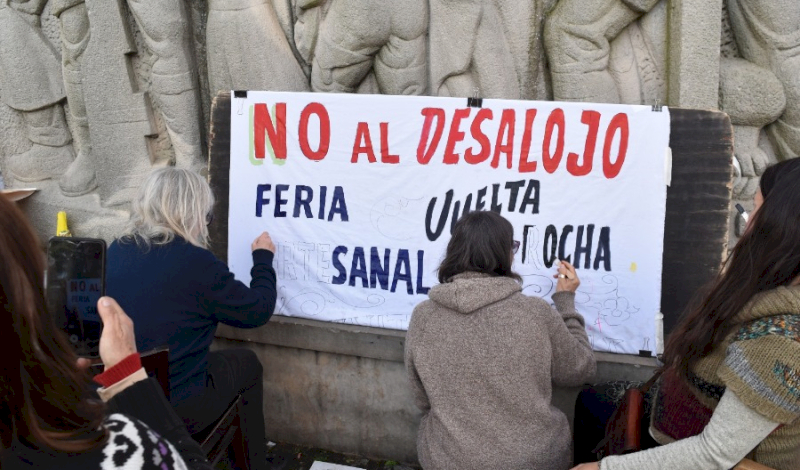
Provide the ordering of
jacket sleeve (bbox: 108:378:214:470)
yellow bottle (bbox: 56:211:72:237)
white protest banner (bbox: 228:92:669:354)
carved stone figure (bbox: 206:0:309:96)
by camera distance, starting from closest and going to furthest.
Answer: jacket sleeve (bbox: 108:378:214:470) < white protest banner (bbox: 228:92:669:354) < carved stone figure (bbox: 206:0:309:96) < yellow bottle (bbox: 56:211:72:237)

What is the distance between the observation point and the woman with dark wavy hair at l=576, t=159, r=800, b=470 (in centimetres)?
129

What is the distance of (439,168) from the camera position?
259 cm

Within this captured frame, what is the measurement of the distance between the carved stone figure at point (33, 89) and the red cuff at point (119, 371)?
3.23 m

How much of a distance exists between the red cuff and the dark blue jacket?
2.68 ft

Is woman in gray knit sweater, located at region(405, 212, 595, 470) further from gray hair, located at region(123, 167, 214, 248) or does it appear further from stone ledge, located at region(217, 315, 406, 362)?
gray hair, located at region(123, 167, 214, 248)

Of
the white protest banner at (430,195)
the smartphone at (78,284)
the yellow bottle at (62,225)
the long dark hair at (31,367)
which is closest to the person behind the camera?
the long dark hair at (31,367)

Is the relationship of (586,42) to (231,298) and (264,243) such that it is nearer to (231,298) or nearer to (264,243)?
(264,243)

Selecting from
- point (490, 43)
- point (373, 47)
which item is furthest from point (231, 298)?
point (490, 43)

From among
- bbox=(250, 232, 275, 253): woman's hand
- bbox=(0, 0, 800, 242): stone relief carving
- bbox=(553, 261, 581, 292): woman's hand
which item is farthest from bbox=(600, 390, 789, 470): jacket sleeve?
bbox=(0, 0, 800, 242): stone relief carving

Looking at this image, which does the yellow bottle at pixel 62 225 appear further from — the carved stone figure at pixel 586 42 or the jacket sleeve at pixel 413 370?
the carved stone figure at pixel 586 42

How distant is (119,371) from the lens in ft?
4.07

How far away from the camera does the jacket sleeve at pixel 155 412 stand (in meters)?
1.21

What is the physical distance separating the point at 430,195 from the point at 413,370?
872 millimetres

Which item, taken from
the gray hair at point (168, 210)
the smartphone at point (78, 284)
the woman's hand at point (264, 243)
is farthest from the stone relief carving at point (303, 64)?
the smartphone at point (78, 284)
